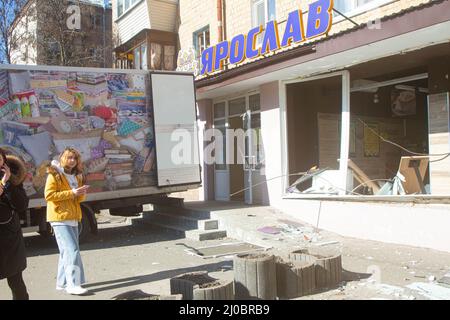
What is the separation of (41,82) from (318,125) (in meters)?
6.22

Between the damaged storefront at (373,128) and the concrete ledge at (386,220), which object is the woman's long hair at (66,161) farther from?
the damaged storefront at (373,128)

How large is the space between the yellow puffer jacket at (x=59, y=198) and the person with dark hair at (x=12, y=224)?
1.05 meters

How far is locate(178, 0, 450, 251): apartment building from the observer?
7.30 metres

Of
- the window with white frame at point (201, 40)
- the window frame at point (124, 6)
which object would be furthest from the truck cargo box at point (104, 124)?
the window frame at point (124, 6)

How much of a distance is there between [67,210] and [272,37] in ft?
21.6

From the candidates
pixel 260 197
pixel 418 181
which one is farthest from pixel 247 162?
pixel 418 181

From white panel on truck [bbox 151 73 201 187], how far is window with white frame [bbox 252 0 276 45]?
300 cm

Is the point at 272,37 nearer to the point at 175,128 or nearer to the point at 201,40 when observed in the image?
the point at 175,128

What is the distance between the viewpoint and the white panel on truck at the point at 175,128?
371 inches

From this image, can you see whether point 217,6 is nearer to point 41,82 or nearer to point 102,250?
point 41,82

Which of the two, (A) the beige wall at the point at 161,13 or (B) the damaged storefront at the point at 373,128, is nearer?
(B) the damaged storefront at the point at 373,128

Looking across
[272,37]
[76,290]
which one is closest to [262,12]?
[272,37]

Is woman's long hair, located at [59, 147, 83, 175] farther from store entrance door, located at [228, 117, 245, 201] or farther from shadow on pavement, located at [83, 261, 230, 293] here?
store entrance door, located at [228, 117, 245, 201]

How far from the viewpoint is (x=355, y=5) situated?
9328 mm
